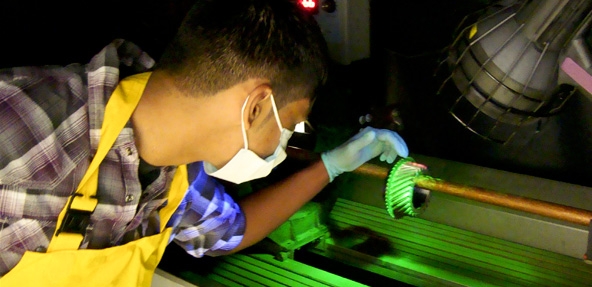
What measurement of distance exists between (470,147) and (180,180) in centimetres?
90

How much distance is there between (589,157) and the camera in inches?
53.6

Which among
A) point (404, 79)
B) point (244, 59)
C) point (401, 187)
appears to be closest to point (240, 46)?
point (244, 59)

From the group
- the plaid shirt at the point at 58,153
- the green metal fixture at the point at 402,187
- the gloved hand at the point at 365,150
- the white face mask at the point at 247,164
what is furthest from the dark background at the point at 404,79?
the plaid shirt at the point at 58,153

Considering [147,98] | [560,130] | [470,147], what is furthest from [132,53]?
[560,130]

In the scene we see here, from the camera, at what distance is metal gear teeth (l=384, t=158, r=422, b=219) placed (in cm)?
107

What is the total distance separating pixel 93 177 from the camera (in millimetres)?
915

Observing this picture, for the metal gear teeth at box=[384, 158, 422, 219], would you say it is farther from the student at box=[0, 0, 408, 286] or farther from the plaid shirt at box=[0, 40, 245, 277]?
the plaid shirt at box=[0, 40, 245, 277]

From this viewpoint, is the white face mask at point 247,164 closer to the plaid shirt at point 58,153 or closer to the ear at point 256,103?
the ear at point 256,103

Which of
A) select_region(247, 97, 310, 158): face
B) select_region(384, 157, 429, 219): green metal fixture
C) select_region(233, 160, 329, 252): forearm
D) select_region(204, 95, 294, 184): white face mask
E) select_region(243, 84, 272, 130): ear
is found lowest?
select_region(233, 160, 329, 252): forearm

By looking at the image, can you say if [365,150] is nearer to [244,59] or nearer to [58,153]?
[244,59]

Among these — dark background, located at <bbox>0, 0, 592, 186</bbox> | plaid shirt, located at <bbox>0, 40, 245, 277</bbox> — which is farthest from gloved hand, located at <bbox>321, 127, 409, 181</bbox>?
plaid shirt, located at <bbox>0, 40, 245, 277</bbox>

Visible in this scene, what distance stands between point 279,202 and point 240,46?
551mm

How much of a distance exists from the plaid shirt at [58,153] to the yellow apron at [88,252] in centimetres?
2

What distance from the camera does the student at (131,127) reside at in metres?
0.84
